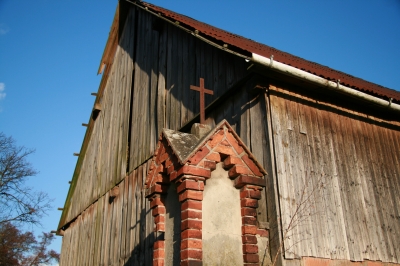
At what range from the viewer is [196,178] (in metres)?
4.15

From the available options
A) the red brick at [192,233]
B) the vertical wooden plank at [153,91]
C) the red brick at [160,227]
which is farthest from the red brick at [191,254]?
the vertical wooden plank at [153,91]

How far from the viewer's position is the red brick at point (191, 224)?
12.8 ft

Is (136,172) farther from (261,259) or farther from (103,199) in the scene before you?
(261,259)

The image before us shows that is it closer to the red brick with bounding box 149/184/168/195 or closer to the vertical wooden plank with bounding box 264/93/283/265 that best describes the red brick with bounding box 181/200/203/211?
the red brick with bounding box 149/184/168/195

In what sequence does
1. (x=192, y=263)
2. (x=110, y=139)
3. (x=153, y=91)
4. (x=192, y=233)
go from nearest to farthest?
(x=192, y=263)
(x=192, y=233)
(x=153, y=91)
(x=110, y=139)

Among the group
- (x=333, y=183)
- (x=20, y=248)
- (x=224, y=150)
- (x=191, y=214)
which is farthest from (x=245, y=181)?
(x=20, y=248)

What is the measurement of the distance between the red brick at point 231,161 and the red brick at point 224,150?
5 cm

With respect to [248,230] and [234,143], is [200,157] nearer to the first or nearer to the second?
[234,143]

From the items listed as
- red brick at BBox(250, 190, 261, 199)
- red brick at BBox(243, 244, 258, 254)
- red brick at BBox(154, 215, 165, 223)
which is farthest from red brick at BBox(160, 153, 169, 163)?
red brick at BBox(243, 244, 258, 254)

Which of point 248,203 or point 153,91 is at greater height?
point 153,91

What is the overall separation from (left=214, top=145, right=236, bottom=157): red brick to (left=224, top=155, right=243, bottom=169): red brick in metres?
0.05

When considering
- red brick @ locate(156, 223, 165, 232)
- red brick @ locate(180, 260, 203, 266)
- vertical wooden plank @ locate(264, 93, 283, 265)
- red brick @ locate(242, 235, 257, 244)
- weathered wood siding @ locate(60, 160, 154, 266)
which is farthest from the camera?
weathered wood siding @ locate(60, 160, 154, 266)

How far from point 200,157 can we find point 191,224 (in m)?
0.73

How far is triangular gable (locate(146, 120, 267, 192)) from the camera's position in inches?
166
